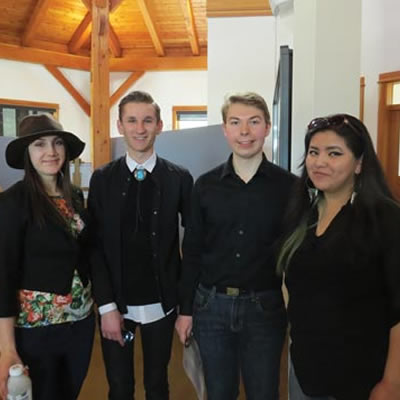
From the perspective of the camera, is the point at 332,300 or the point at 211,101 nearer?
the point at 332,300

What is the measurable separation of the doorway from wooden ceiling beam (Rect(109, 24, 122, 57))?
15.4 feet

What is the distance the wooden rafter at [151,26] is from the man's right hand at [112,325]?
19.0ft

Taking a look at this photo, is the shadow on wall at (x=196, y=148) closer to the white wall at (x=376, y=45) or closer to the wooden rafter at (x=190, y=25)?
the white wall at (x=376, y=45)

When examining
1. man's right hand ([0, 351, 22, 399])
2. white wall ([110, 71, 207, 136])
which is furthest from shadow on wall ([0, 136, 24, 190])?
white wall ([110, 71, 207, 136])

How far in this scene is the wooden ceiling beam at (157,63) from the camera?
764 cm

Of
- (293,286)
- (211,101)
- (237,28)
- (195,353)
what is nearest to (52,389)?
(195,353)

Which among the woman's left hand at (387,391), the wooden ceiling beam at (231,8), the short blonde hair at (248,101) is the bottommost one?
the woman's left hand at (387,391)

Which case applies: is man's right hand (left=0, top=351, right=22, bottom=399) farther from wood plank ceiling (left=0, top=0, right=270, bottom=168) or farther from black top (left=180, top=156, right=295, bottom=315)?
wood plank ceiling (left=0, top=0, right=270, bottom=168)

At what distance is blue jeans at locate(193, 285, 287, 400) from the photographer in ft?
4.46

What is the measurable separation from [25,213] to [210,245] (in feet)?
1.98

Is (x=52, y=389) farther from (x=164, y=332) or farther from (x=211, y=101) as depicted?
(x=211, y=101)

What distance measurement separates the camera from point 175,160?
3484 mm

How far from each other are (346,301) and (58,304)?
2.96 feet

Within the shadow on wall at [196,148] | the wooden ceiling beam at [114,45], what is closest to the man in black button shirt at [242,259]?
the shadow on wall at [196,148]
